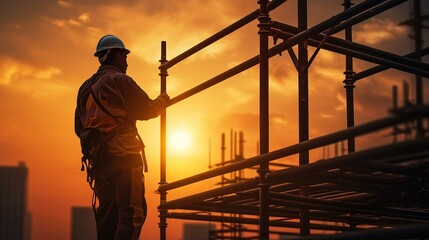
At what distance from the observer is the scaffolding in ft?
15.5

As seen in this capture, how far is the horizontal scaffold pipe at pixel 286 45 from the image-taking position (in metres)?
5.92

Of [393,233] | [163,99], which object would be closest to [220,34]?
[163,99]

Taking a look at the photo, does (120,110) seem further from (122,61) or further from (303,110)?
(303,110)

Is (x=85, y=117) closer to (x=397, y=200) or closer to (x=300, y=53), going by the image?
(x=300, y=53)

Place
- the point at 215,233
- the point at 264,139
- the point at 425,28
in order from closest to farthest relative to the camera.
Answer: the point at 425,28 → the point at 264,139 → the point at 215,233

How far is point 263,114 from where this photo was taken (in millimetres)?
6594

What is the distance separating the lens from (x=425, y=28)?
4141 millimetres

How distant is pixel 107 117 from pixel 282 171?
1918mm

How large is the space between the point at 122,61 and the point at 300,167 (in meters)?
2.44

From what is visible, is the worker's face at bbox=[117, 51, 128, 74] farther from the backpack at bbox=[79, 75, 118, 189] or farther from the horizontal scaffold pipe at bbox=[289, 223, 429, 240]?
the horizontal scaffold pipe at bbox=[289, 223, 429, 240]

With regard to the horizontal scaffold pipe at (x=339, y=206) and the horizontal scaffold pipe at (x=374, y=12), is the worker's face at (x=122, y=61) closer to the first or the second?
the horizontal scaffold pipe at (x=339, y=206)

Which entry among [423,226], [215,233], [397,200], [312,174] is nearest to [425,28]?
[423,226]

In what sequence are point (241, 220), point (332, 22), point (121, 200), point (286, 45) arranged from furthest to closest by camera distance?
1. point (241, 220)
2. point (121, 200)
3. point (286, 45)
4. point (332, 22)

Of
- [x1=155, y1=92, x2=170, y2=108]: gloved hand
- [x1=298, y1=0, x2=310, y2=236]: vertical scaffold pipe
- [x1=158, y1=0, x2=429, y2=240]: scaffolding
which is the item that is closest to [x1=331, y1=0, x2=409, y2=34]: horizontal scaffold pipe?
[x1=158, y1=0, x2=429, y2=240]: scaffolding
